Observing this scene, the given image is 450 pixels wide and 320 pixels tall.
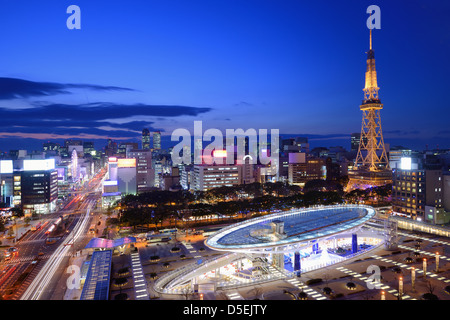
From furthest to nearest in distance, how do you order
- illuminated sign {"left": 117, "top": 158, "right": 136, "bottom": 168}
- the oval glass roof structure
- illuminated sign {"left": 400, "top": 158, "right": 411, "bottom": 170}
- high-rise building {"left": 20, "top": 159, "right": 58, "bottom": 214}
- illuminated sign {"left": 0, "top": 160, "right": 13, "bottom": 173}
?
illuminated sign {"left": 117, "top": 158, "right": 136, "bottom": 168} → illuminated sign {"left": 0, "top": 160, "right": 13, "bottom": 173} → high-rise building {"left": 20, "top": 159, "right": 58, "bottom": 214} → illuminated sign {"left": 400, "top": 158, "right": 411, "bottom": 170} → the oval glass roof structure

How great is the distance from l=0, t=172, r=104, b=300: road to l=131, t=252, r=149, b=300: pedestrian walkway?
279 inches

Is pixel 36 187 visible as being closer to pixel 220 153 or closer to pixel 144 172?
pixel 144 172

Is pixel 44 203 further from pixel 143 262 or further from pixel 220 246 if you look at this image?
pixel 220 246

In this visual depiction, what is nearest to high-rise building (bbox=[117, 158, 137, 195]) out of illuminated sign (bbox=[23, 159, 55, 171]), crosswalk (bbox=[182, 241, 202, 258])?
illuminated sign (bbox=[23, 159, 55, 171])

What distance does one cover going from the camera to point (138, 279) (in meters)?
25.7

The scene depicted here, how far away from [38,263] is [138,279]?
13988 millimetres

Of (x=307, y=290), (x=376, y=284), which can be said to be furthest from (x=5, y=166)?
(x=376, y=284)

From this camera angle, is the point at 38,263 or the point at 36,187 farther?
the point at 36,187

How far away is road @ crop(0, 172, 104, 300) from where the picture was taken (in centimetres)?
2511

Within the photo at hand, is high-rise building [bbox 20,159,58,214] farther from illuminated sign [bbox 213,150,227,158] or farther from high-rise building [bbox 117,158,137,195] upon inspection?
illuminated sign [bbox 213,150,227,158]

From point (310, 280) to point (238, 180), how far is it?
211 ft

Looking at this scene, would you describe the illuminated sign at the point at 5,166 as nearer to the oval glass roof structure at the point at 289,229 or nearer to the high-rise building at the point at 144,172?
the high-rise building at the point at 144,172
